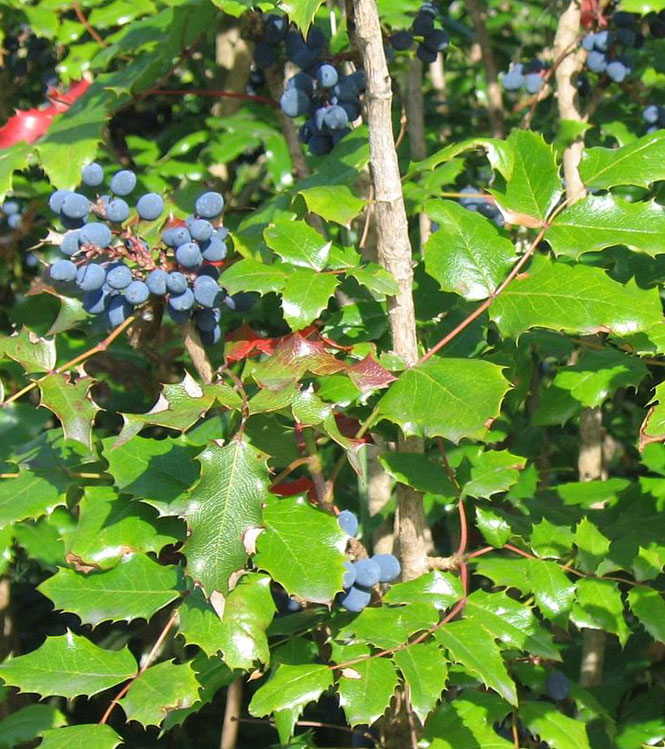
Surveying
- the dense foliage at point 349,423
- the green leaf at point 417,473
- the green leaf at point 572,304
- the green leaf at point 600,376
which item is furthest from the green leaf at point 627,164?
the green leaf at point 417,473

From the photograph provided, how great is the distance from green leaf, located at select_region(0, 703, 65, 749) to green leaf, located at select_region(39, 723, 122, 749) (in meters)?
0.25

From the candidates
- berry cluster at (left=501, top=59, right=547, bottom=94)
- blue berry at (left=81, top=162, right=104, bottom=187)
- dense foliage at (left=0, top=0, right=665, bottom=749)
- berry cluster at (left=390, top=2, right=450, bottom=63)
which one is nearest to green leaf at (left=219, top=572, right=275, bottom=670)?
dense foliage at (left=0, top=0, right=665, bottom=749)

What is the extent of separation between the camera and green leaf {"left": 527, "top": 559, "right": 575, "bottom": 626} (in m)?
1.17

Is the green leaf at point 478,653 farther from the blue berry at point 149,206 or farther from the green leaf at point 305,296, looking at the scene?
the blue berry at point 149,206

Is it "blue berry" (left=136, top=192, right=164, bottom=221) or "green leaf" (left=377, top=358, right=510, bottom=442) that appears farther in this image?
"blue berry" (left=136, top=192, right=164, bottom=221)

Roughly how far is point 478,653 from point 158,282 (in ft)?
1.69

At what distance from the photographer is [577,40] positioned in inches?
66.7

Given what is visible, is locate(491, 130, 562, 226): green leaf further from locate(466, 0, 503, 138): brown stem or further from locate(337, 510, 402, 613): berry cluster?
locate(466, 0, 503, 138): brown stem

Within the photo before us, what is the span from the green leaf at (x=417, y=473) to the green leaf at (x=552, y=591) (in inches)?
5.4

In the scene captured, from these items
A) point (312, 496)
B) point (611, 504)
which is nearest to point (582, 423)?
point (611, 504)

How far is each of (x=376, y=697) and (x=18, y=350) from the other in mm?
550

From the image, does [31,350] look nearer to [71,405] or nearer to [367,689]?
[71,405]

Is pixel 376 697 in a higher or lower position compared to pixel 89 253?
lower

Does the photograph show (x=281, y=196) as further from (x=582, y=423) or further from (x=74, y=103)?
(x=582, y=423)
